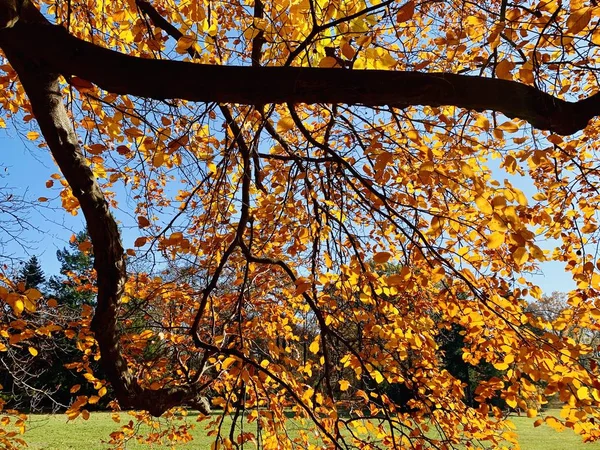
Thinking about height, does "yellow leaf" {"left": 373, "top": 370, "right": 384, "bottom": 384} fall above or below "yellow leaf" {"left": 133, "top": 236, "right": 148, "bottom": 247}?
below

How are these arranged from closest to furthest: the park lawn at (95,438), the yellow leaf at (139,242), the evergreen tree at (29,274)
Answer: the yellow leaf at (139,242), the evergreen tree at (29,274), the park lawn at (95,438)

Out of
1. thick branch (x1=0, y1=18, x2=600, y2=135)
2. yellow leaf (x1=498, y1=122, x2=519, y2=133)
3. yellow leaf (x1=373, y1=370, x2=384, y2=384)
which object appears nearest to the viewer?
thick branch (x1=0, y1=18, x2=600, y2=135)

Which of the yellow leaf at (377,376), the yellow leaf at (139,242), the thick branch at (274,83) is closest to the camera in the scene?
the thick branch at (274,83)

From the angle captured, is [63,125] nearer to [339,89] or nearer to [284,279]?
[339,89]

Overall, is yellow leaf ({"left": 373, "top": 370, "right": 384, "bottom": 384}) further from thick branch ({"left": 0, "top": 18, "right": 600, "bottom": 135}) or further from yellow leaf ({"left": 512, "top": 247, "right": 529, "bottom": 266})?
thick branch ({"left": 0, "top": 18, "right": 600, "bottom": 135})

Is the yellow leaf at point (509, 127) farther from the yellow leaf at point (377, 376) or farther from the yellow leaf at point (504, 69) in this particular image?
the yellow leaf at point (377, 376)

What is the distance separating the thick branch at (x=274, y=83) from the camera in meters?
1.71

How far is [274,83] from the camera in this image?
1.73 m

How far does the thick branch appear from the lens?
1.71 m

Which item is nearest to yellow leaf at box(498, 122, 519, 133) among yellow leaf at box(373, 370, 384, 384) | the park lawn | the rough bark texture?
yellow leaf at box(373, 370, 384, 384)

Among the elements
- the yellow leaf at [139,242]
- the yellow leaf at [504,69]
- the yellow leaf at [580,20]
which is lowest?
the yellow leaf at [139,242]

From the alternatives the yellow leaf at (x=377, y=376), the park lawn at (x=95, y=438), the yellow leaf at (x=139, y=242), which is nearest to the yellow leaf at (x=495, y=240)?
the yellow leaf at (x=377, y=376)

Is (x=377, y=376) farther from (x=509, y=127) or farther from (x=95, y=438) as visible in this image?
(x=95, y=438)

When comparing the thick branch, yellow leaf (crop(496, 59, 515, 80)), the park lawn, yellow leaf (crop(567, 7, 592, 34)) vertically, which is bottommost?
the park lawn
